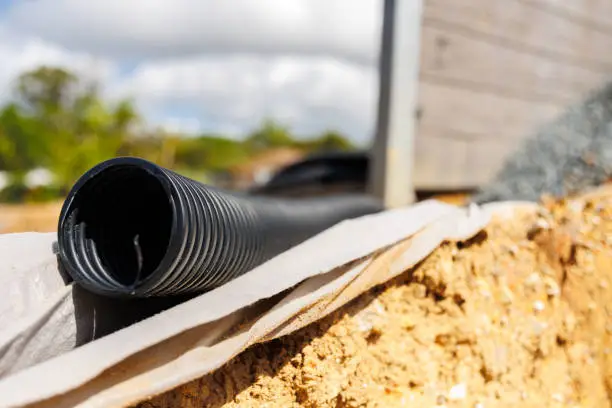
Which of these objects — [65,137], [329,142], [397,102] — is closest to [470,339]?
[397,102]

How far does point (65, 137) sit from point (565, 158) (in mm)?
13435

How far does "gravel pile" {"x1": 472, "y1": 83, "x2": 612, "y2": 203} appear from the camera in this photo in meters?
2.60

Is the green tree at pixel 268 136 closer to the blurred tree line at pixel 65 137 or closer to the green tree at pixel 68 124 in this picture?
the blurred tree line at pixel 65 137

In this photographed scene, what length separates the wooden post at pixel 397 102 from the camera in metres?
3.69

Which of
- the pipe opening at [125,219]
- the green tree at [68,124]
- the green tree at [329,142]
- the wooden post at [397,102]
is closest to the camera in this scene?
the pipe opening at [125,219]

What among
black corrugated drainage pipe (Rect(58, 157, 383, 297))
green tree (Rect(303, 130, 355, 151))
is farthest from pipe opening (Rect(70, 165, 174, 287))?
green tree (Rect(303, 130, 355, 151))

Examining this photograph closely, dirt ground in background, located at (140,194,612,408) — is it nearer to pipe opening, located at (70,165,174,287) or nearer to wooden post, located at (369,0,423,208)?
pipe opening, located at (70,165,174,287)

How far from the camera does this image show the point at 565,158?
9.11 feet

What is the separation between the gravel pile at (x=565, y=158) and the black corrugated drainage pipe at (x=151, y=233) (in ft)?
5.47

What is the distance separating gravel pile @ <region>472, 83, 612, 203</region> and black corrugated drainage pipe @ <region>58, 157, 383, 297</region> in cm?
167

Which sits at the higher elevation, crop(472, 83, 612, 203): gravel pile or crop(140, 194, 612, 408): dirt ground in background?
crop(472, 83, 612, 203): gravel pile

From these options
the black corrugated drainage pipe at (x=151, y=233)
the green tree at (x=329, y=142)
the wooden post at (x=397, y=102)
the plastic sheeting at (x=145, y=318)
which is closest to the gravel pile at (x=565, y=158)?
the wooden post at (x=397, y=102)

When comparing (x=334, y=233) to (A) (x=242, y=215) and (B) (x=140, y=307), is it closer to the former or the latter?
(A) (x=242, y=215)

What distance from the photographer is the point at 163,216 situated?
5.16 feet
